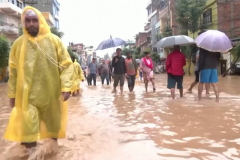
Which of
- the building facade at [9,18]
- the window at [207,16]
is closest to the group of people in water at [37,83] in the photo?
the window at [207,16]

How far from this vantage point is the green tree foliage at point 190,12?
2489 centimetres

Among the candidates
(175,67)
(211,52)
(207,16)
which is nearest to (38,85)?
(211,52)

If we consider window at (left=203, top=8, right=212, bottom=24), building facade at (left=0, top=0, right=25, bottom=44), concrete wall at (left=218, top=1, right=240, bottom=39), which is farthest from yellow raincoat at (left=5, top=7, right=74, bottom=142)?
building facade at (left=0, top=0, right=25, bottom=44)

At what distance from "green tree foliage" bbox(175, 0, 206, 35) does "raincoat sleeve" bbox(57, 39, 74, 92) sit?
2338cm

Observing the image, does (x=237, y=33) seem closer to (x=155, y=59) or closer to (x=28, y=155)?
(x=155, y=59)

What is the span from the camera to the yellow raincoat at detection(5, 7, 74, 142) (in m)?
2.84

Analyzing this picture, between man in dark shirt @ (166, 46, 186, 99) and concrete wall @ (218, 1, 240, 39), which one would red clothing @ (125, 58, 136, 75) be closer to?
man in dark shirt @ (166, 46, 186, 99)

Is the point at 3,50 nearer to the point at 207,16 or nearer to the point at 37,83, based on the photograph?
the point at 207,16

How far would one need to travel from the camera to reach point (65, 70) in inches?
123

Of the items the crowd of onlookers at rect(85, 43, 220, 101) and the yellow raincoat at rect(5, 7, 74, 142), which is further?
the crowd of onlookers at rect(85, 43, 220, 101)

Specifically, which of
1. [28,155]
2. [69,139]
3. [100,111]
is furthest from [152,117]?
[28,155]

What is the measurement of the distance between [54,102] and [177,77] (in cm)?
466

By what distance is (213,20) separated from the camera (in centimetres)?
2495

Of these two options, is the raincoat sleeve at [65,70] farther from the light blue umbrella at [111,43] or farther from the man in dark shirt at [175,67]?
the light blue umbrella at [111,43]
